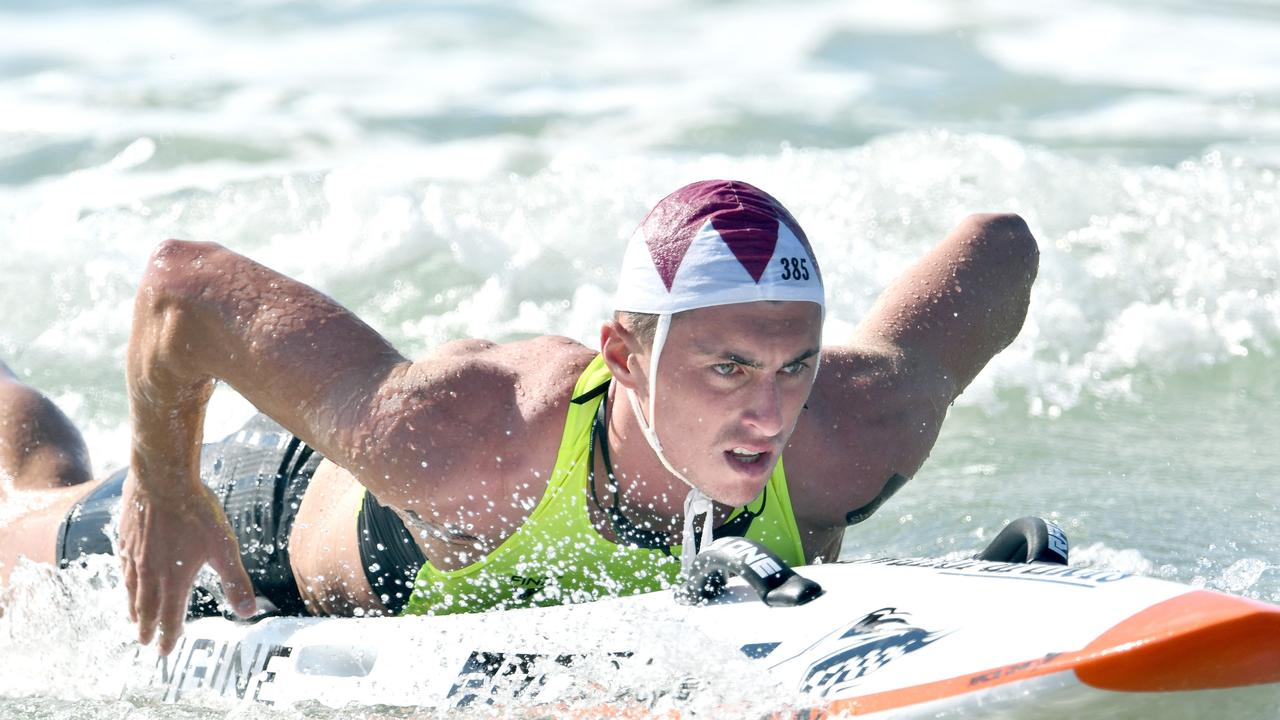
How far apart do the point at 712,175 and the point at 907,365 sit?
20.9ft

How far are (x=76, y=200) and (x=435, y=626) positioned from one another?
6.92 meters

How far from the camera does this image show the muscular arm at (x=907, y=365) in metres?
3.23

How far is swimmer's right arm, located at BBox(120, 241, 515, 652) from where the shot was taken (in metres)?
3.00

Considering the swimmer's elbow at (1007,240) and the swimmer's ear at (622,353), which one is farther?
the swimmer's elbow at (1007,240)

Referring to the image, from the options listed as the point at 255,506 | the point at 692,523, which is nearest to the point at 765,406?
the point at 692,523

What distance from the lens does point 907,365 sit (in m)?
3.38

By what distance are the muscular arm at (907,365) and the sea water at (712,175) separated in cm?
70

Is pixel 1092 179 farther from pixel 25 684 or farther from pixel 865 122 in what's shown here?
pixel 25 684

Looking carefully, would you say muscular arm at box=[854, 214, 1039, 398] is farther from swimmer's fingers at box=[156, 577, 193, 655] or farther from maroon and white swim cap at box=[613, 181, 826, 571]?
swimmer's fingers at box=[156, 577, 193, 655]

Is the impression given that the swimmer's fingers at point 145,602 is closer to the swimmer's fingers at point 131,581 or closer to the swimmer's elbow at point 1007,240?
the swimmer's fingers at point 131,581

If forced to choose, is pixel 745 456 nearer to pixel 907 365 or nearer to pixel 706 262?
pixel 706 262

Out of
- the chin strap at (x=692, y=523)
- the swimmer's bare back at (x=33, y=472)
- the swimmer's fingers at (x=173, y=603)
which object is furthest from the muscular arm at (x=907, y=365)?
the swimmer's bare back at (x=33, y=472)

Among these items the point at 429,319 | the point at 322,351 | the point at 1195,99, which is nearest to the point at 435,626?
the point at 322,351

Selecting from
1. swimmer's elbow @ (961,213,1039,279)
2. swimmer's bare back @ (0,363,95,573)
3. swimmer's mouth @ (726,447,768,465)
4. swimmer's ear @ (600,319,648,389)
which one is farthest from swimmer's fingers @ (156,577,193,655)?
swimmer's elbow @ (961,213,1039,279)
